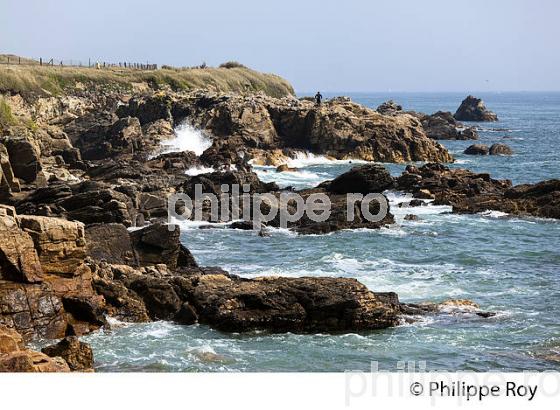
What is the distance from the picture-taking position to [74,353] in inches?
698

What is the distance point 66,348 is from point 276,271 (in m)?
14.9

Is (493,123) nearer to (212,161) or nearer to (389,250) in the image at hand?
(212,161)

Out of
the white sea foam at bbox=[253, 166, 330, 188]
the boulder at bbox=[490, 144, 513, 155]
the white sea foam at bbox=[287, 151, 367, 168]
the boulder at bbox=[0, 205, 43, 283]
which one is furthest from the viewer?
the boulder at bbox=[490, 144, 513, 155]

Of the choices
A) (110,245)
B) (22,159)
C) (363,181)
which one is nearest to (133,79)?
(363,181)

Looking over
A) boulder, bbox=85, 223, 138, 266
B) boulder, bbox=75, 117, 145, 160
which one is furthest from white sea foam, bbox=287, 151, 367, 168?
boulder, bbox=85, 223, 138, 266

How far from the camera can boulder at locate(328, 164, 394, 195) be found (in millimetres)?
46094

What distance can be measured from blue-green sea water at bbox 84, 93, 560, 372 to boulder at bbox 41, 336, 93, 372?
822 millimetres

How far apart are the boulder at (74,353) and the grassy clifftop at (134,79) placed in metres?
72.4

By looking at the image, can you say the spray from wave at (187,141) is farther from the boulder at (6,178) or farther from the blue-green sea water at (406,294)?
the boulder at (6,178)

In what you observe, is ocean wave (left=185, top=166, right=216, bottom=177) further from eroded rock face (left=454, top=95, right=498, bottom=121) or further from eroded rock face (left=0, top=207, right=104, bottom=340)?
eroded rock face (left=454, top=95, right=498, bottom=121)

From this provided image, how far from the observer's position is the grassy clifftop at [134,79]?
297 ft

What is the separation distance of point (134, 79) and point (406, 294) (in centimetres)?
8411

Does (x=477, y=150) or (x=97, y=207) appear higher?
(x=97, y=207)

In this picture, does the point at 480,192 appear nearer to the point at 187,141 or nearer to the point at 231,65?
the point at 187,141
